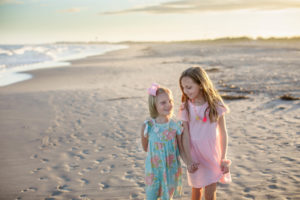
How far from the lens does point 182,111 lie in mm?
2918

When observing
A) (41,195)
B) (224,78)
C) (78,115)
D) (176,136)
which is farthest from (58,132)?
(224,78)

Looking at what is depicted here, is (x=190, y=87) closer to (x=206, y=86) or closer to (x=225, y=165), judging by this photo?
(x=206, y=86)

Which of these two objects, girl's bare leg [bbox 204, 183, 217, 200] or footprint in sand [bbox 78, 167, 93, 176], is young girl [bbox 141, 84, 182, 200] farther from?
footprint in sand [bbox 78, 167, 93, 176]

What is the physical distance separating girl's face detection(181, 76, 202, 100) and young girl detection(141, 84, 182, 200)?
166 mm

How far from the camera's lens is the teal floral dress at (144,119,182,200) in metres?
2.81

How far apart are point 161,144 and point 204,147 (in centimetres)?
42

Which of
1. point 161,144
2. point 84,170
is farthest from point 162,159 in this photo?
point 84,170

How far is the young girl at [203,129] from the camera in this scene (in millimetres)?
2809

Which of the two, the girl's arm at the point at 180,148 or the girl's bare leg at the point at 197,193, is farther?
the girl's bare leg at the point at 197,193

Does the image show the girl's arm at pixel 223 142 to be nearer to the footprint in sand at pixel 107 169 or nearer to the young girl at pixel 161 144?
the young girl at pixel 161 144

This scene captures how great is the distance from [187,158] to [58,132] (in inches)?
178

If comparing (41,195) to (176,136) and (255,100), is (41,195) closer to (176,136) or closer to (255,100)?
(176,136)

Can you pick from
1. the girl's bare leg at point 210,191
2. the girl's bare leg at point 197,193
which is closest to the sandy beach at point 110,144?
the girl's bare leg at point 197,193

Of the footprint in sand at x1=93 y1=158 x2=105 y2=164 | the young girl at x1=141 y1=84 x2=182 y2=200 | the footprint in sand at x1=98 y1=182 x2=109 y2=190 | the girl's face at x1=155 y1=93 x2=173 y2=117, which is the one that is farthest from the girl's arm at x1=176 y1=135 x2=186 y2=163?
the footprint in sand at x1=93 y1=158 x2=105 y2=164
